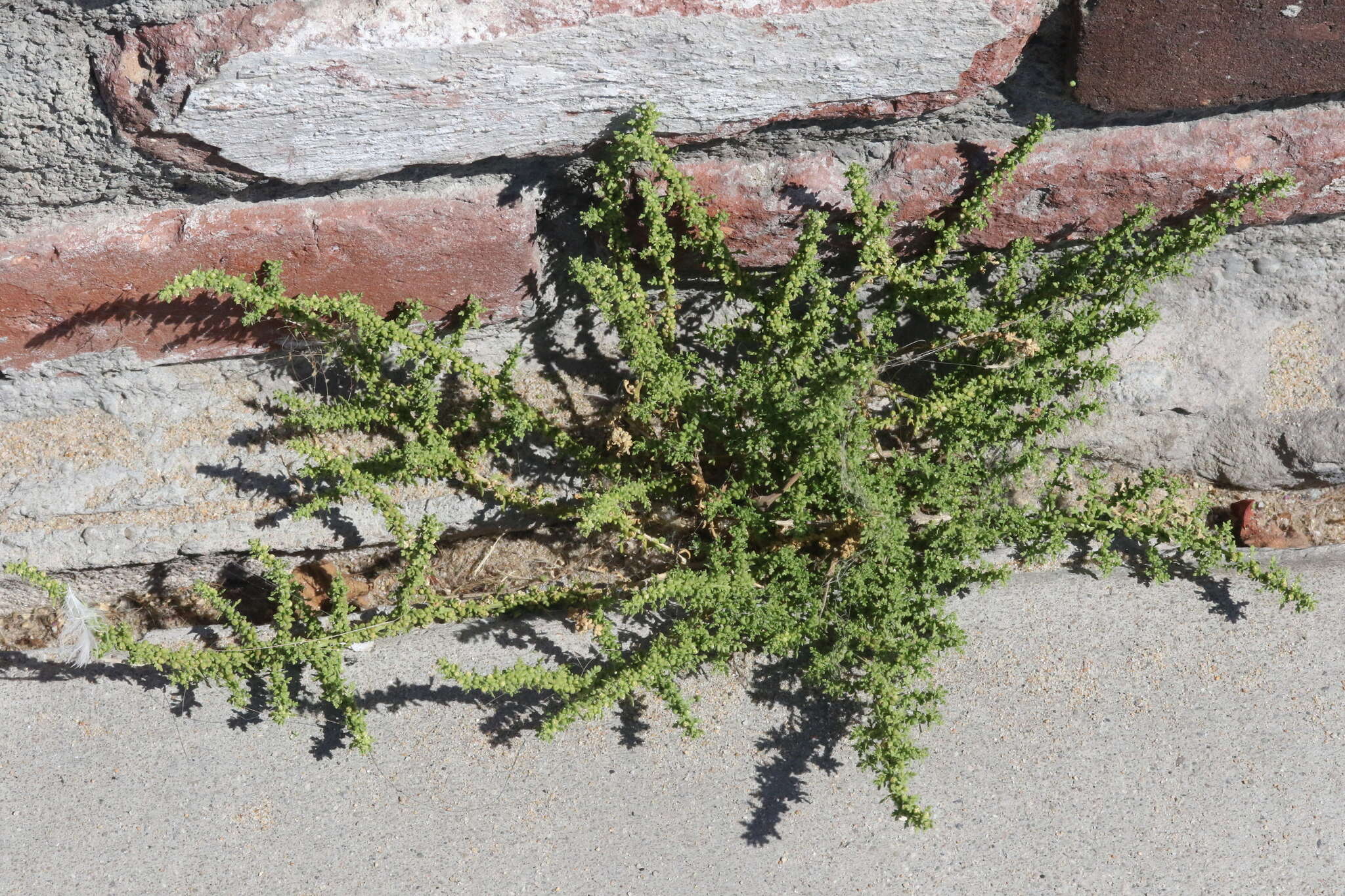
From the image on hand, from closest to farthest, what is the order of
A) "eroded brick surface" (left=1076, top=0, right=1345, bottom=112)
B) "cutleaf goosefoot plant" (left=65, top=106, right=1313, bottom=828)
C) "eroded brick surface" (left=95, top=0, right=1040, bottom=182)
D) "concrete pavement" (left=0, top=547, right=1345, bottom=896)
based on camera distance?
"eroded brick surface" (left=95, top=0, right=1040, bottom=182), "eroded brick surface" (left=1076, top=0, right=1345, bottom=112), "cutleaf goosefoot plant" (left=65, top=106, right=1313, bottom=828), "concrete pavement" (left=0, top=547, right=1345, bottom=896)

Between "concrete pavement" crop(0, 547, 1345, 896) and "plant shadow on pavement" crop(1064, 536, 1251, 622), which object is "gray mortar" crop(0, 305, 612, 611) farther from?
"plant shadow on pavement" crop(1064, 536, 1251, 622)

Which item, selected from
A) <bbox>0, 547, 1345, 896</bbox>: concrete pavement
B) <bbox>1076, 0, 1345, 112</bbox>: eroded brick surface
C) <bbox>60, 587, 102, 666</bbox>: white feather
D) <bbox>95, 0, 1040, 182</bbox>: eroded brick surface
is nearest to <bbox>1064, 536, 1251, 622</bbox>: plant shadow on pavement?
<bbox>0, 547, 1345, 896</bbox>: concrete pavement

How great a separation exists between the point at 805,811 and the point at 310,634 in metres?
1.20

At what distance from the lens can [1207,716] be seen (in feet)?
7.73

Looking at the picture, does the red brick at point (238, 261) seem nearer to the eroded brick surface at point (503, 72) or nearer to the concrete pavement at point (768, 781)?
the eroded brick surface at point (503, 72)

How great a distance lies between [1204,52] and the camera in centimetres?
179

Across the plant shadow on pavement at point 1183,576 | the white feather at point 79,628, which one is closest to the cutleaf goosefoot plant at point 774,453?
the plant shadow on pavement at point 1183,576

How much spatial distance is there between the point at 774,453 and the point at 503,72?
0.99m

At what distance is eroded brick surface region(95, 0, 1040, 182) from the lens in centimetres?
164

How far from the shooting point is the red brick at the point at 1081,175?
1.95 metres

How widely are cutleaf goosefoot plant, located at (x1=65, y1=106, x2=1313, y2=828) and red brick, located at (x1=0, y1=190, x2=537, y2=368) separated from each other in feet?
0.21

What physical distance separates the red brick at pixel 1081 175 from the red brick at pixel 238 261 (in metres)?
0.45

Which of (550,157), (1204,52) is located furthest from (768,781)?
(1204,52)

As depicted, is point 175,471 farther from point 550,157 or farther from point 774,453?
point 774,453
